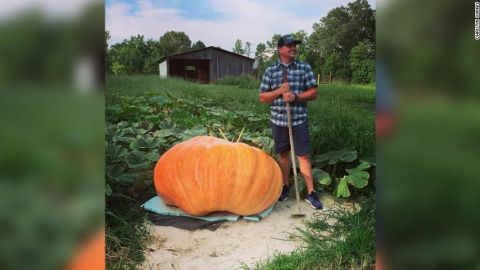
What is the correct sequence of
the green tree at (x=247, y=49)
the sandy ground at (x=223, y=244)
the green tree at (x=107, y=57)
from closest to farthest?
the green tree at (x=107, y=57) < the sandy ground at (x=223, y=244) < the green tree at (x=247, y=49)

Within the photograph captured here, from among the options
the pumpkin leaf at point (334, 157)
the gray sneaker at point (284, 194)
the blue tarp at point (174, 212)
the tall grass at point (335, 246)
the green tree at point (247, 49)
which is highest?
the green tree at point (247, 49)

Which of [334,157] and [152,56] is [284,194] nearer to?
[334,157]

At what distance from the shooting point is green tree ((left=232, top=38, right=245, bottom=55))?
2.87 meters

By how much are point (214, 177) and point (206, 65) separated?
57 cm

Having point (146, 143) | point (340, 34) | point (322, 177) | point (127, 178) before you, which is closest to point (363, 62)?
point (340, 34)

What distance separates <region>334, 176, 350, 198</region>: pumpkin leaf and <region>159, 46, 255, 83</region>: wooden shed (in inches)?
28.1

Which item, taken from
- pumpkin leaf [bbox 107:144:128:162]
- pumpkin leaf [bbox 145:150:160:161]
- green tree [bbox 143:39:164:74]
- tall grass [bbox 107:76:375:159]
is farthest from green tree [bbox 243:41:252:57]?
pumpkin leaf [bbox 107:144:128:162]

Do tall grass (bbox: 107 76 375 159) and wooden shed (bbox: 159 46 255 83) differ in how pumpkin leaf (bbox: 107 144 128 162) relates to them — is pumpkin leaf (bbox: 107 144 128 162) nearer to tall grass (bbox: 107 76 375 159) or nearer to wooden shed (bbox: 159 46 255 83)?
tall grass (bbox: 107 76 375 159)

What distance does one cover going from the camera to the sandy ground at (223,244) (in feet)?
9.06

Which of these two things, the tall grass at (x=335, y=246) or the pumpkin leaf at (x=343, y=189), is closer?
the tall grass at (x=335, y=246)

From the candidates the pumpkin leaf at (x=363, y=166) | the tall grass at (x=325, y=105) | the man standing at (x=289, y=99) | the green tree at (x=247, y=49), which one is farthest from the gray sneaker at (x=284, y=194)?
the green tree at (x=247, y=49)

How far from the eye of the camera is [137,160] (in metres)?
2.86

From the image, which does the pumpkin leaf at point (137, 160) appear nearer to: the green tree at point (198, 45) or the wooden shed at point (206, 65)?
the wooden shed at point (206, 65)

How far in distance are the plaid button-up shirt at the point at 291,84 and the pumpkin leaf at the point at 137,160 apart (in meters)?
0.66
